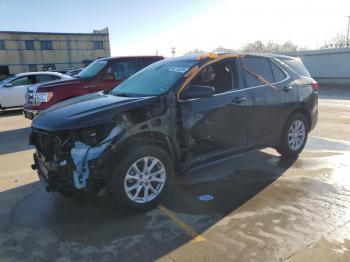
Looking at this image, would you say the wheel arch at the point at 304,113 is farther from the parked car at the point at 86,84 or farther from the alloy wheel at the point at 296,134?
the parked car at the point at 86,84

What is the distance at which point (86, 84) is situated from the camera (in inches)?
342

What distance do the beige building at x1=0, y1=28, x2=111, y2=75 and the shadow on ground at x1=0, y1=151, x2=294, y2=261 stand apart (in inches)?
1846

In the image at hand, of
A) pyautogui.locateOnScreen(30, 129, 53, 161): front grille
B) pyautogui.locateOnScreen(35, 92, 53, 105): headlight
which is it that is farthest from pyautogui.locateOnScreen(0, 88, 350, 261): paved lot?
pyautogui.locateOnScreen(35, 92, 53, 105): headlight

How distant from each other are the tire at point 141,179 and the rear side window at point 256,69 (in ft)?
6.36

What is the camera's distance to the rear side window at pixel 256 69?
200 inches

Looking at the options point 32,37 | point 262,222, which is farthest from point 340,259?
point 32,37

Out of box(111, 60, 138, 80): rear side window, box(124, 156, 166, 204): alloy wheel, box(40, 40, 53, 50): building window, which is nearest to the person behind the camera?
box(124, 156, 166, 204): alloy wheel

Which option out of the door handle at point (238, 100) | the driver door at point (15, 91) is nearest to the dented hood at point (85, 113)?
the door handle at point (238, 100)

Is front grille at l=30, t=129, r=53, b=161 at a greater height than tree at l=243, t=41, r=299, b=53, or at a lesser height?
lesser

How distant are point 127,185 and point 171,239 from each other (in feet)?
2.73

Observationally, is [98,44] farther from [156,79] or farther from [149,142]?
[149,142]

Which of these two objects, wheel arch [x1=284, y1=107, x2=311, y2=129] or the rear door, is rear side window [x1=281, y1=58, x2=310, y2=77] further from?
wheel arch [x1=284, y1=107, x2=311, y2=129]

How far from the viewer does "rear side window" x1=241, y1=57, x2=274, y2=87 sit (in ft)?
16.7

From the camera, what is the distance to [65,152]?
364cm
